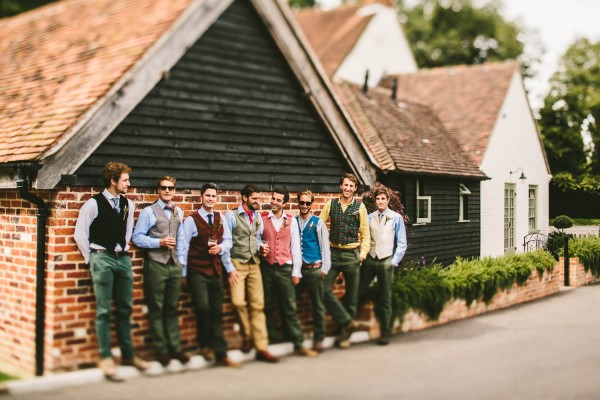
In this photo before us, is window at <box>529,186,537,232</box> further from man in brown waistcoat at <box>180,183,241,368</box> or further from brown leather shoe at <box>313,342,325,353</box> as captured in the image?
man in brown waistcoat at <box>180,183,241,368</box>

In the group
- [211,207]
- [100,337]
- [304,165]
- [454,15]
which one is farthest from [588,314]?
[454,15]

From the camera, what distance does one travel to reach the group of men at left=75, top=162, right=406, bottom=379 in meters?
6.82

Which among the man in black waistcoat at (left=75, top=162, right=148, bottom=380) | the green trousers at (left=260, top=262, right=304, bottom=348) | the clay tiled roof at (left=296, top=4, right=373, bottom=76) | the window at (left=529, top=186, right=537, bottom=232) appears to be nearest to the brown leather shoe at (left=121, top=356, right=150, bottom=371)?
the man in black waistcoat at (left=75, top=162, right=148, bottom=380)

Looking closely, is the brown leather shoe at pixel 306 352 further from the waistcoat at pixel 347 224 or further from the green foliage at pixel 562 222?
the green foliage at pixel 562 222

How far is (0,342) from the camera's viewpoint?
774 centimetres

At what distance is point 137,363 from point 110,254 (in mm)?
1190

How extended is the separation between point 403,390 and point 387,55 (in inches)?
979

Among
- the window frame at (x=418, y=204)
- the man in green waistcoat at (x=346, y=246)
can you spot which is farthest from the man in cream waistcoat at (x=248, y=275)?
the window frame at (x=418, y=204)

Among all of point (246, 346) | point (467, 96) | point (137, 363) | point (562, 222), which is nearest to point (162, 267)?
point (137, 363)

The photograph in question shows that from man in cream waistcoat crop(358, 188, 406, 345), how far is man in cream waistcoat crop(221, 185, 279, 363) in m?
1.79

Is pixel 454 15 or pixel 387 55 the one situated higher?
pixel 454 15

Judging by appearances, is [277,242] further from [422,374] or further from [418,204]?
[418,204]

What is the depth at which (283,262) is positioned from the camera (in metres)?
8.05

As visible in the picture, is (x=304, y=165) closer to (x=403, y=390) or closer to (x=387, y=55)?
(x=403, y=390)
